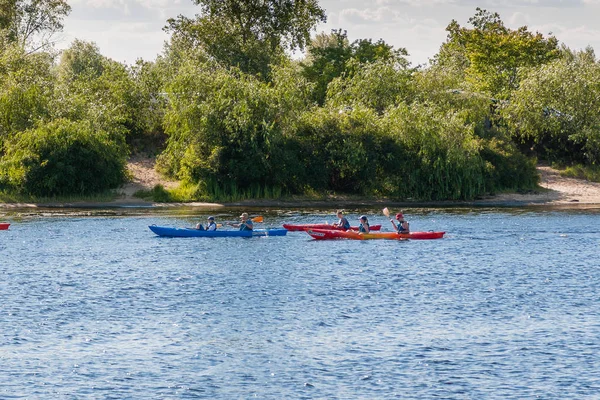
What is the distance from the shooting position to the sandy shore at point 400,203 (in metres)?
71.3

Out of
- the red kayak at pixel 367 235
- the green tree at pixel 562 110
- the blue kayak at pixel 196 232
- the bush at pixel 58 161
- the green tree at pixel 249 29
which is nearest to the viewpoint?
the red kayak at pixel 367 235

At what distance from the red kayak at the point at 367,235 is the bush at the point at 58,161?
2354 cm

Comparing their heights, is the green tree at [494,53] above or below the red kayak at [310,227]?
above

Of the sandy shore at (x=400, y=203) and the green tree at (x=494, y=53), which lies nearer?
the sandy shore at (x=400, y=203)

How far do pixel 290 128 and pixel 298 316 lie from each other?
40.5m

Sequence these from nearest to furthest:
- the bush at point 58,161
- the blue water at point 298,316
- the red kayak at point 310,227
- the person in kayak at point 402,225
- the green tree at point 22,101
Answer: the blue water at point 298,316
the person in kayak at point 402,225
the red kayak at point 310,227
the bush at point 58,161
the green tree at point 22,101

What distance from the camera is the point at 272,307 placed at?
35000mm

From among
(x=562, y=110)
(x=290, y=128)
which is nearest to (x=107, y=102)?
(x=290, y=128)

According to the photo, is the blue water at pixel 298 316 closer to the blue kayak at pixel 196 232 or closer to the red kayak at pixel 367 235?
the blue kayak at pixel 196 232

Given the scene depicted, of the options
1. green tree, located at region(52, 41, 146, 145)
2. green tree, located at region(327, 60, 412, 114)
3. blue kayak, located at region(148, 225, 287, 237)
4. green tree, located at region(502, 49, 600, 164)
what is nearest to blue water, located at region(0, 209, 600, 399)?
blue kayak, located at region(148, 225, 287, 237)

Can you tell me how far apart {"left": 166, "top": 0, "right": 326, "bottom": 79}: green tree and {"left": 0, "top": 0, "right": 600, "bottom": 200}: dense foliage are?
1069mm

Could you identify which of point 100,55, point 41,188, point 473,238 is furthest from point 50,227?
point 100,55

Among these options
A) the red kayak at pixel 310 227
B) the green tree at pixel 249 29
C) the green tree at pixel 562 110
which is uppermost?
the green tree at pixel 249 29

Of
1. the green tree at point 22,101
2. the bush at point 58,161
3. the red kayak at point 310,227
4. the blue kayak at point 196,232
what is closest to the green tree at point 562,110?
the red kayak at point 310,227
